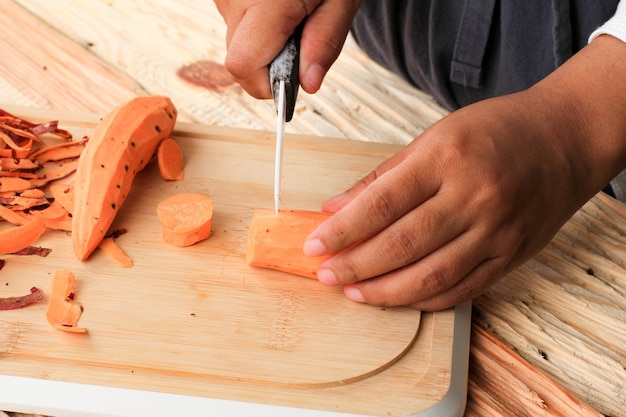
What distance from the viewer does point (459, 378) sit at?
46.8 inches

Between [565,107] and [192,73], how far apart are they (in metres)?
1.07

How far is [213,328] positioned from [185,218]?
26 cm

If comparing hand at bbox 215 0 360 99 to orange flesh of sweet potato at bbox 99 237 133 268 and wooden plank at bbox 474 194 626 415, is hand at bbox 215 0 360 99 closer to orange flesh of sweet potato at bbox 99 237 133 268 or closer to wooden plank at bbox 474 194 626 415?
orange flesh of sweet potato at bbox 99 237 133 268

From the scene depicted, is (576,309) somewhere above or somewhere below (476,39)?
below

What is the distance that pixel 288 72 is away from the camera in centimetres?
126

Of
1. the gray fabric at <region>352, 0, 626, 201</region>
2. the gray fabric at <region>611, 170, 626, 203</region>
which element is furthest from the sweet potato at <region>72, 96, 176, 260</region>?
the gray fabric at <region>611, 170, 626, 203</region>

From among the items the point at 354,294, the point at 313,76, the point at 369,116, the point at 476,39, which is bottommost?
the point at 369,116

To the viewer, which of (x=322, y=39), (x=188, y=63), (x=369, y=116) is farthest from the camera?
(x=188, y=63)

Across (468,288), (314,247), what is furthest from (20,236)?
(468,288)

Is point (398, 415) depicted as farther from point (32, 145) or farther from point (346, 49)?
point (346, 49)

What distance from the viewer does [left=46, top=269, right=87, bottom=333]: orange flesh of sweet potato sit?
1206 mm

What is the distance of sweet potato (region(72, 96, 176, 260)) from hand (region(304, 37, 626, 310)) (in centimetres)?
40

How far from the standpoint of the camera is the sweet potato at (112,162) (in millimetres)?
1358

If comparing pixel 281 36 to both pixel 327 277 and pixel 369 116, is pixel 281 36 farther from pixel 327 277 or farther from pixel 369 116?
pixel 369 116
